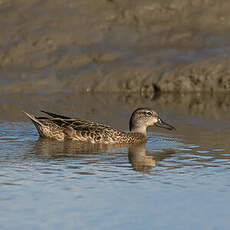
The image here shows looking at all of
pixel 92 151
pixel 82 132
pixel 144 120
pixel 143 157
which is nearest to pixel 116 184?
pixel 143 157

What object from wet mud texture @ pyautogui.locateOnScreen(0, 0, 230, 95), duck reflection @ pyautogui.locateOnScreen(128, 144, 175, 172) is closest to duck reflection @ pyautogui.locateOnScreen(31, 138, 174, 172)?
duck reflection @ pyautogui.locateOnScreen(128, 144, 175, 172)

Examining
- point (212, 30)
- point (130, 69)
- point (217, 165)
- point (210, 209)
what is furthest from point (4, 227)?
point (212, 30)

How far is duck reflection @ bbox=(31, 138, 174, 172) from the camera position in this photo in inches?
368

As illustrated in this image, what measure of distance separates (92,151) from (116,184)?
7.89ft

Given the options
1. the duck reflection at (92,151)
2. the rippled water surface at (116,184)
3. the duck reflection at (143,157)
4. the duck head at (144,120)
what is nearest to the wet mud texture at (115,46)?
the duck head at (144,120)

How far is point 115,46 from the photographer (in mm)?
17031

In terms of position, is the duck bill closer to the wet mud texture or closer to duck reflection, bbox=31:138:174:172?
duck reflection, bbox=31:138:174:172

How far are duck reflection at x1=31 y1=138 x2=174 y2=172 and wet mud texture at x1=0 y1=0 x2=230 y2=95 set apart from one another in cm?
541

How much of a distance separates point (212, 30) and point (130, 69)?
221 centimetres

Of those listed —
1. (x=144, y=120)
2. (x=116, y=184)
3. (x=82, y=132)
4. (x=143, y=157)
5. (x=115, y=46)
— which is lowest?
(x=116, y=184)

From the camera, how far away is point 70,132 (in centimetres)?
1116

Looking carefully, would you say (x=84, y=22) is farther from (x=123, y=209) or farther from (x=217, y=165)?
(x=123, y=209)

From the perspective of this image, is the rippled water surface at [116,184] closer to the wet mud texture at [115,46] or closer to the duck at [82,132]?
the duck at [82,132]

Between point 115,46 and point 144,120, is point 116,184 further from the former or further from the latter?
point 115,46
